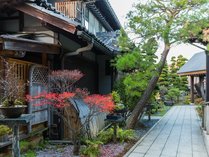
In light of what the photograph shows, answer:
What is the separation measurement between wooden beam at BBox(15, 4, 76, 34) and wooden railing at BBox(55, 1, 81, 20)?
14.8 ft

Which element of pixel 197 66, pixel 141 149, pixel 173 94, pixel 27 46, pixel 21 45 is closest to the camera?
pixel 21 45

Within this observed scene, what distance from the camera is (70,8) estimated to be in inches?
422

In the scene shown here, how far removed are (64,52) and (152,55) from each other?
284 centimetres

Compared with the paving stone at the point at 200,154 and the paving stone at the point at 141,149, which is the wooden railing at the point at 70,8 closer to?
the paving stone at the point at 141,149

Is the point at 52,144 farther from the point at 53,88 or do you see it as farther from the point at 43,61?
the point at 43,61

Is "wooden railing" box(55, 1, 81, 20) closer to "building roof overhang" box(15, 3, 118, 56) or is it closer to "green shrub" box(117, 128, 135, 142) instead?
"building roof overhang" box(15, 3, 118, 56)

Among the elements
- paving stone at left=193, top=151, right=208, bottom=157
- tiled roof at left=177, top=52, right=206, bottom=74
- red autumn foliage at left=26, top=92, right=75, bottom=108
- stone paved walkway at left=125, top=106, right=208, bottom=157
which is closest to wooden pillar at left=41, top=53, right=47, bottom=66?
red autumn foliage at left=26, top=92, right=75, bottom=108

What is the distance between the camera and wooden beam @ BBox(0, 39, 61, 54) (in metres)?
4.84

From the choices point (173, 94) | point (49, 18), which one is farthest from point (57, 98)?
point (173, 94)

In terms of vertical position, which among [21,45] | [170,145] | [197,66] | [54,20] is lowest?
[170,145]

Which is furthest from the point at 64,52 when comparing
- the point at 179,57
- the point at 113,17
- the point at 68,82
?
the point at 179,57

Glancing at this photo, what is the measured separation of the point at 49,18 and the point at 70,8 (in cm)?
497

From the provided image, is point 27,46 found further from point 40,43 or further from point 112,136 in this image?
point 112,136

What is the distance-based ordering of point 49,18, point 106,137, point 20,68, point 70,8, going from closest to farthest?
point 20,68
point 49,18
point 106,137
point 70,8
